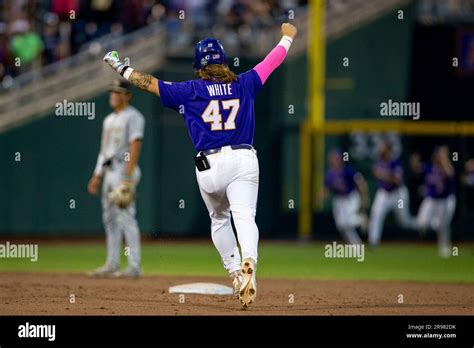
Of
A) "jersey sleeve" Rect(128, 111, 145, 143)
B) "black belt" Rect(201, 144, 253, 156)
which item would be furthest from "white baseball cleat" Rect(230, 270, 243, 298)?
"jersey sleeve" Rect(128, 111, 145, 143)

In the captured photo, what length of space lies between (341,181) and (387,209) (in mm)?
1107

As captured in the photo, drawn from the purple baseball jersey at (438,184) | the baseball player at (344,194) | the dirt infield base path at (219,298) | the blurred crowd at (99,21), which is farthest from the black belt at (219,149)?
the blurred crowd at (99,21)

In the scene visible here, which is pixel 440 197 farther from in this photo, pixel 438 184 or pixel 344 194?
pixel 344 194

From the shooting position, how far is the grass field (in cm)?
1446

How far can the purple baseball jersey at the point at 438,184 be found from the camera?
20.3 m

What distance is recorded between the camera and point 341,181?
21.3 metres

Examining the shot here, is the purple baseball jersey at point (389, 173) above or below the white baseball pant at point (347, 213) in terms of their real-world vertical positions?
above

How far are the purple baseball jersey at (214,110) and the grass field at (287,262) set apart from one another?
4.97 meters

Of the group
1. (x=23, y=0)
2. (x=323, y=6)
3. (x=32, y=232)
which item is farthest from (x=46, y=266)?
(x=323, y=6)

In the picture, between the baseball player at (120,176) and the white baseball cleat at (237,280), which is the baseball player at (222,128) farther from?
the baseball player at (120,176)

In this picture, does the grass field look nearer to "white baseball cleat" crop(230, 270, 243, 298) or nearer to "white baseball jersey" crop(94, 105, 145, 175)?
"white baseball jersey" crop(94, 105, 145, 175)

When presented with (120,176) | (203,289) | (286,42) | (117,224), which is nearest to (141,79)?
(286,42)

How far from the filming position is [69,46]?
2206 centimetres
